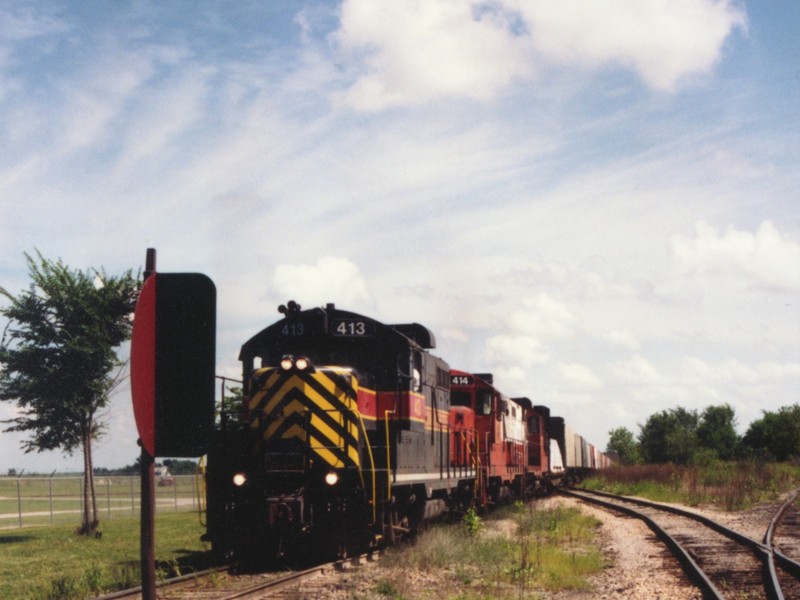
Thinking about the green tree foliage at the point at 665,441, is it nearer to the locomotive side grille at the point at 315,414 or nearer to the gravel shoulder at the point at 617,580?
the gravel shoulder at the point at 617,580

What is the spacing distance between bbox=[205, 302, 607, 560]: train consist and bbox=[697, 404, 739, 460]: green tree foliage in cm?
6539

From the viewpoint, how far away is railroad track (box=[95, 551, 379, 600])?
10.7m

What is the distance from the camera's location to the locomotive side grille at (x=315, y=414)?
12977 mm

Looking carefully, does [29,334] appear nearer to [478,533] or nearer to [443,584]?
[478,533]

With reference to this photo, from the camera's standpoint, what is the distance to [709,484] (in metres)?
37.5

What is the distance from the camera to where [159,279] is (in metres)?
3.50

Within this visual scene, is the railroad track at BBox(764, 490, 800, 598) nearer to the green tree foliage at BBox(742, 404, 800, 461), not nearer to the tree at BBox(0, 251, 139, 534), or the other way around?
the tree at BBox(0, 251, 139, 534)

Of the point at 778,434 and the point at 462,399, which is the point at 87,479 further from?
the point at 778,434

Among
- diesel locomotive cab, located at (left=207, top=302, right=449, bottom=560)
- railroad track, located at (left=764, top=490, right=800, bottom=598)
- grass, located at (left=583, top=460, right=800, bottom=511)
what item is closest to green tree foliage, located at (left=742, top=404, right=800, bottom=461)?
grass, located at (left=583, top=460, right=800, bottom=511)

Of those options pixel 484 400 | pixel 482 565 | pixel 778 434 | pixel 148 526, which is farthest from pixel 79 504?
pixel 148 526

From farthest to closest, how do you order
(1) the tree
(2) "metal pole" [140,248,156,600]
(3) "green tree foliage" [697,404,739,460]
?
(3) "green tree foliage" [697,404,739,460], (1) the tree, (2) "metal pole" [140,248,156,600]

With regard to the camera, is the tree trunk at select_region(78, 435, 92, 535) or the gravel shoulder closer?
the gravel shoulder

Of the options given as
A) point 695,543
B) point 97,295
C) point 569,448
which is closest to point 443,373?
point 695,543

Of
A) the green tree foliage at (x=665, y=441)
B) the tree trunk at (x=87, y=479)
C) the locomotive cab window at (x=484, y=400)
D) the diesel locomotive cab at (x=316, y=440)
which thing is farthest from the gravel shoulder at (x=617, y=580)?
the green tree foliage at (x=665, y=441)
